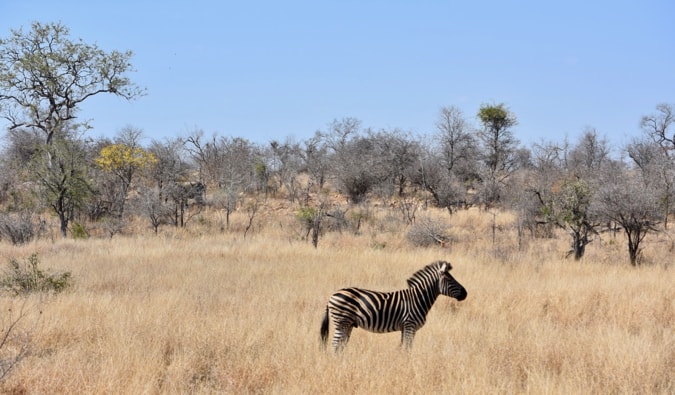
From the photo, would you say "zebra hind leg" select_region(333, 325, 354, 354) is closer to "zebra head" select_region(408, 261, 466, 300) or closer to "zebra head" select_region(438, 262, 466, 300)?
"zebra head" select_region(408, 261, 466, 300)

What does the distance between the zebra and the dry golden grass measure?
28 centimetres

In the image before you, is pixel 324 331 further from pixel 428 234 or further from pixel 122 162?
pixel 122 162

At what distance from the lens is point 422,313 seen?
246 inches

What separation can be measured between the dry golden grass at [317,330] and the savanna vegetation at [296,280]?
4cm

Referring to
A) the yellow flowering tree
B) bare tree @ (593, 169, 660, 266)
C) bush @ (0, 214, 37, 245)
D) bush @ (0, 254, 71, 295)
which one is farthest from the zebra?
the yellow flowering tree

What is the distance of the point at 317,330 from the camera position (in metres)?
7.08

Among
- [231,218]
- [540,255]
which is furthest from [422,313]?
[231,218]

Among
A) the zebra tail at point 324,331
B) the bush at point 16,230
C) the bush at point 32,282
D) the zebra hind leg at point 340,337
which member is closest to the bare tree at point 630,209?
the zebra hind leg at point 340,337

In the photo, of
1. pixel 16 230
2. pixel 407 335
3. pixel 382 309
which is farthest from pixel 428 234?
pixel 16 230

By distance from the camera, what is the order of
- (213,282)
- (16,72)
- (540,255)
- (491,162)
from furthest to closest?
(491,162)
(16,72)
(540,255)
(213,282)

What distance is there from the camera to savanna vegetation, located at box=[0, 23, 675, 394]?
5.32 m

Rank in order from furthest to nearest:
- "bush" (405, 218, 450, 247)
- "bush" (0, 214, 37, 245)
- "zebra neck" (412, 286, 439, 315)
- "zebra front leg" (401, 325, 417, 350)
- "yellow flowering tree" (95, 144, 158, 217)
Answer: "yellow flowering tree" (95, 144, 158, 217) < "bush" (405, 218, 450, 247) < "bush" (0, 214, 37, 245) < "zebra neck" (412, 286, 439, 315) < "zebra front leg" (401, 325, 417, 350)

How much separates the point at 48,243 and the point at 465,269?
14.0 m

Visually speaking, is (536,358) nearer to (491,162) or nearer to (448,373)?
(448,373)
